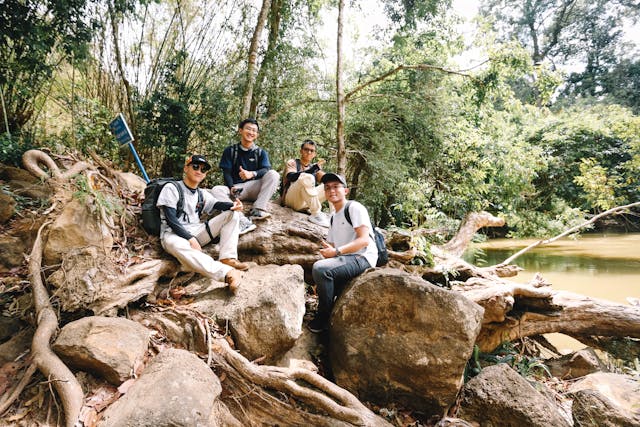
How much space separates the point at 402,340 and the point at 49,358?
9.94 feet

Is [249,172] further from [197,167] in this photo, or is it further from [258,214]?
[197,167]

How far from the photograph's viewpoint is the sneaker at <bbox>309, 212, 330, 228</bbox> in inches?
208

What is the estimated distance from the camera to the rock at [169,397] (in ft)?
6.60

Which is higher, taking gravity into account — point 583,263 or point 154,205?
point 154,205

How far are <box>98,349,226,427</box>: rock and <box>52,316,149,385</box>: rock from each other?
16 cm

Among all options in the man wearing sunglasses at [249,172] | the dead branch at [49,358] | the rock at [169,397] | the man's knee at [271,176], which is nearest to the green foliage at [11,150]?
the dead branch at [49,358]

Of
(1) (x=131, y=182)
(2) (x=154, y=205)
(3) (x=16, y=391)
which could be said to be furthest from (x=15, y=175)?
(3) (x=16, y=391)

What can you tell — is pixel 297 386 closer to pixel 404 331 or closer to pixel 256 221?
pixel 404 331

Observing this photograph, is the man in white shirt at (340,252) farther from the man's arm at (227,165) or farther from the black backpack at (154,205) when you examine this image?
the man's arm at (227,165)

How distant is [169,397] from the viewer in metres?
2.15

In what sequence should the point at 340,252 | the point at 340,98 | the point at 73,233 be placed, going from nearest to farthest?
the point at 73,233 → the point at 340,252 → the point at 340,98

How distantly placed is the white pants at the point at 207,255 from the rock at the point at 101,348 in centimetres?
95

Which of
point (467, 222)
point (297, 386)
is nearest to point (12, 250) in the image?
point (297, 386)

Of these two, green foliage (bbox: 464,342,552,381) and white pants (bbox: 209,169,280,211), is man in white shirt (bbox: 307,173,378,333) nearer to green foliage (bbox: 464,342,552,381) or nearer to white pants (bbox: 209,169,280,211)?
white pants (bbox: 209,169,280,211)
